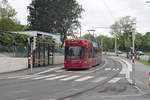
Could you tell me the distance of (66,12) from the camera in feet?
218

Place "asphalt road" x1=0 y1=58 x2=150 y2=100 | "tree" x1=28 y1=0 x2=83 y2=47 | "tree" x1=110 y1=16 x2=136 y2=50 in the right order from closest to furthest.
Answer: "asphalt road" x1=0 y1=58 x2=150 y2=100
"tree" x1=28 y1=0 x2=83 y2=47
"tree" x1=110 y1=16 x2=136 y2=50

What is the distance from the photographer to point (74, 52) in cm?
2980

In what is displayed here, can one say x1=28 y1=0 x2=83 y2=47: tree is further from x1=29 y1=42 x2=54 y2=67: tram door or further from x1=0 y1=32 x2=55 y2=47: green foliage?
x1=0 y1=32 x2=55 y2=47: green foliage

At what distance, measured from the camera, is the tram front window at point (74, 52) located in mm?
29641

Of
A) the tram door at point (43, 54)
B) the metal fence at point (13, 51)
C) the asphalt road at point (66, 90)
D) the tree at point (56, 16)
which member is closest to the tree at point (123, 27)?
the tree at point (56, 16)

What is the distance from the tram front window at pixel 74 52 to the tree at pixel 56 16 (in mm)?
36582

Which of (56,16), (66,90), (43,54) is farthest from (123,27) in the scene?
(66,90)

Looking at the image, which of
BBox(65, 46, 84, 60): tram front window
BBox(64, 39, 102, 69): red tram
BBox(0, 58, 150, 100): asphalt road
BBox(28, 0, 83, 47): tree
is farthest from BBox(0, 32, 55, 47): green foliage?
BBox(28, 0, 83, 47): tree

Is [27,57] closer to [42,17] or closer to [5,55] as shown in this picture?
[5,55]

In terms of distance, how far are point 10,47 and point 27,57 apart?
2.98 m

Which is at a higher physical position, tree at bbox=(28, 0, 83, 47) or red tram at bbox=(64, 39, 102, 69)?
tree at bbox=(28, 0, 83, 47)

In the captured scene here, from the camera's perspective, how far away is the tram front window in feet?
97.2

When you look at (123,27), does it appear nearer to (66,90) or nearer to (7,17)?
(7,17)

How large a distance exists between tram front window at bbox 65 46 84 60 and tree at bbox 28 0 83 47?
120 ft
